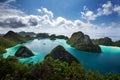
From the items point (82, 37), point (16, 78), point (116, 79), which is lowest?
point (116, 79)

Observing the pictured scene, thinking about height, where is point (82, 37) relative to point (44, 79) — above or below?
above

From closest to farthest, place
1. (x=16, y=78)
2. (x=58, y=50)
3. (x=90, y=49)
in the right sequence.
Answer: (x=16, y=78) → (x=58, y=50) → (x=90, y=49)

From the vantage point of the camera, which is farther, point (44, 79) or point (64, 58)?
point (64, 58)

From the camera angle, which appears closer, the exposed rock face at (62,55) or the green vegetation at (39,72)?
the green vegetation at (39,72)

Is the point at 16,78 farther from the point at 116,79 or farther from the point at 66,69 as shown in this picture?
the point at 116,79

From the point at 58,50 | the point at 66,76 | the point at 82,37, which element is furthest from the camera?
the point at 82,37

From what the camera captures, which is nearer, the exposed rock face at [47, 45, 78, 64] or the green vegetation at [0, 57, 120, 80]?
the green vegetation at [0, 57, 120, 80]

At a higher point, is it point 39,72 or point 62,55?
point 39,72

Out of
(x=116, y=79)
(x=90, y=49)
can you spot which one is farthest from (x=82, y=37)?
(x=116, y=79)

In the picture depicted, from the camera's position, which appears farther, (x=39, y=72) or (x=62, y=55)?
(x=62, y=55)

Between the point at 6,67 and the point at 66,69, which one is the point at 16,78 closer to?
the point at 6,67
